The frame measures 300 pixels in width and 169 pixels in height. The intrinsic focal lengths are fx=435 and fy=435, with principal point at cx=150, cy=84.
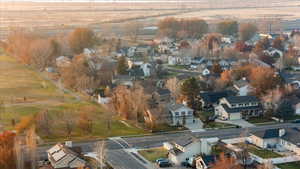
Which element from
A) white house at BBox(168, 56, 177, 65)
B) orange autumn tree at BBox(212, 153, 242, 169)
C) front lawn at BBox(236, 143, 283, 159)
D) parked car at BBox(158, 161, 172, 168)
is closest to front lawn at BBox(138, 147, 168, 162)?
parked car at BBox(158, 161, 172, 168)

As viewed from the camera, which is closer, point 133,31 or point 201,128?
point 201,128

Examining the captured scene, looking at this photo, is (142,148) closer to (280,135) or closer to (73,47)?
(280,135)

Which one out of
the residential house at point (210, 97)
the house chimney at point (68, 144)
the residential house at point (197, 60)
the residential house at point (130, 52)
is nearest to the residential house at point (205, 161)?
the house chimney at point (68, 144)

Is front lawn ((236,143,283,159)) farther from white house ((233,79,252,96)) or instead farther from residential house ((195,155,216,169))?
white house ((233,79,252,96))

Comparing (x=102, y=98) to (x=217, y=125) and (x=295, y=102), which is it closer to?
(x=217, y=125)

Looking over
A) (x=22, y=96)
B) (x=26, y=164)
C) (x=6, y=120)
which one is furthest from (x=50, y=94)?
(x=26, y=164)

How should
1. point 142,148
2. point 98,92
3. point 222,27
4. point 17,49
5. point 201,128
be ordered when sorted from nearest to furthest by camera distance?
point 142,148 < point 201,128 < point 98,92 < point 17,49 < point 222,27

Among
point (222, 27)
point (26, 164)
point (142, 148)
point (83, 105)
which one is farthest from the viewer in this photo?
point (222, 27)

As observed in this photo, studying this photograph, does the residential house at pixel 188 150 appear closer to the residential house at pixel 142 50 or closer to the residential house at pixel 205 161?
the residential house at pixel 205 161
